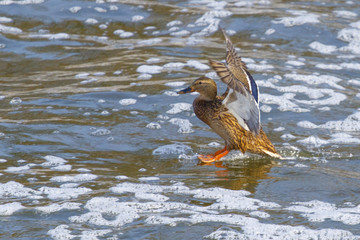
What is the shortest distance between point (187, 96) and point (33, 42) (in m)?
3.51

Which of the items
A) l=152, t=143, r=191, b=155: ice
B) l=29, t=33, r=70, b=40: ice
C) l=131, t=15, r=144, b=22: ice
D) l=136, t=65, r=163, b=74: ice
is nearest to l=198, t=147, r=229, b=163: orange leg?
l=152, t=143, r=191, b=155: ice

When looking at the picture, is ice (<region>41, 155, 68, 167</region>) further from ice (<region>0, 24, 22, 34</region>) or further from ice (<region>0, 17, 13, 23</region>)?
ice (<region>0, 17, 13, 23</region>)

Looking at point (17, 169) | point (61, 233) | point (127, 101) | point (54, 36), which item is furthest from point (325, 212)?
point (54, 36)

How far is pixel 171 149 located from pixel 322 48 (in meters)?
4.58

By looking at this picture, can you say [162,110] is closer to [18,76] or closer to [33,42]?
[18,76]

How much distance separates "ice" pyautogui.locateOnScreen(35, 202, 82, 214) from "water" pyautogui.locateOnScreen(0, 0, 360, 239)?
2cm

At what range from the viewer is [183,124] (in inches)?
287

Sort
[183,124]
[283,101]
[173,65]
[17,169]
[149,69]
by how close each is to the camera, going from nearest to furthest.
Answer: [17,169] < [183,124] < [283,101] < [149,69] < [173,65]

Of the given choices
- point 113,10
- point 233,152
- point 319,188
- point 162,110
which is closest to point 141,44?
point 113,10

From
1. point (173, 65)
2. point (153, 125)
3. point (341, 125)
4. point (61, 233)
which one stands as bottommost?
point (341, 125)

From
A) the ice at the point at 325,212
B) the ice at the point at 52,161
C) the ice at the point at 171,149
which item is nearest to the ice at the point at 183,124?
the ice at the point at 171,149

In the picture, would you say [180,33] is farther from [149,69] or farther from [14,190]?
[14,190]

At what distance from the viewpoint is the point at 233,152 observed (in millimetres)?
6430

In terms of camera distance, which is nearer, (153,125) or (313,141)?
(313,141)
